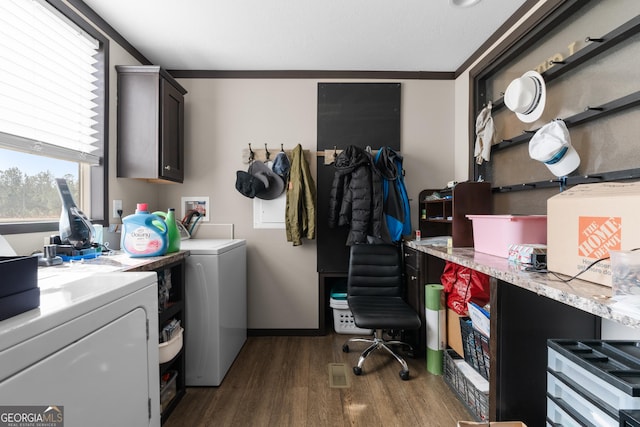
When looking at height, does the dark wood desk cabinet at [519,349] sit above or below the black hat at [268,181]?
below

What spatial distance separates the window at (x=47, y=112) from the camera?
1.41 metres

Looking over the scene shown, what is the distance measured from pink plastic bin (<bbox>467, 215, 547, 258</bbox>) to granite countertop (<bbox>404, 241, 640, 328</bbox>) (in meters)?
0.10

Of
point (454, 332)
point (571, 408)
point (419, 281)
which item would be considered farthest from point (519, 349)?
point (419, 281)

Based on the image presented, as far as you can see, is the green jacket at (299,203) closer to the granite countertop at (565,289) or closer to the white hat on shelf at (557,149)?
the granite countertop at (565,289)

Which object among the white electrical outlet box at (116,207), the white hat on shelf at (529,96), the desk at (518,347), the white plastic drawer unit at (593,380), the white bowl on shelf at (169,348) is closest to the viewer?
the white plastic drawer unit at (593,380)

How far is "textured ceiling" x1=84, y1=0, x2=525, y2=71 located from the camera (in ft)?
5.95

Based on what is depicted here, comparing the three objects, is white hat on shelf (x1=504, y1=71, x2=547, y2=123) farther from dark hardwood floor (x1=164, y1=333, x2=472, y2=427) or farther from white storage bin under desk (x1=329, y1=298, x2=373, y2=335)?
white storage bin under desk (x1=329, y1=298, x2=373, y2=335)

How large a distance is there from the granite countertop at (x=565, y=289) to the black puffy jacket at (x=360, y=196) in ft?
2.94

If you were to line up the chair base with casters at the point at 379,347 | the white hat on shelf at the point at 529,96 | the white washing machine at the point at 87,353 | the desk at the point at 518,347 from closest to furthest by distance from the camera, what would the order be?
the white washing machine at the point at 87,353
the desk at the point at 518,347
the white hat on shelf at the point at 529,96
the chair base with casters at the point at 379,347

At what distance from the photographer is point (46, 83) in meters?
1.58

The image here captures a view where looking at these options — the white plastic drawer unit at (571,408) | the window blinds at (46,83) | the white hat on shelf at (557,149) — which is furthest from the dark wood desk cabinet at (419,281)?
the window blinds at (46,83)

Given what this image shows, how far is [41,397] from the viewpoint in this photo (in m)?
0.68

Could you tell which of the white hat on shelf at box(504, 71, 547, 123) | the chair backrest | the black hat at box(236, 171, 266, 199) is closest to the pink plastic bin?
the white hat on shelf at box(504, 71, 547, 123)

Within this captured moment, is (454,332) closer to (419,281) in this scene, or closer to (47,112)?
(419,281)
